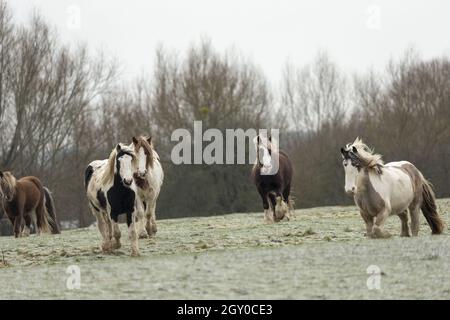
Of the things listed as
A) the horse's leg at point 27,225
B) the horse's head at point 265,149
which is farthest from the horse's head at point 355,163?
the horse's leg at point 27,225

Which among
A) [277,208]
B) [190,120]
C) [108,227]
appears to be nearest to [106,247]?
[108,227]

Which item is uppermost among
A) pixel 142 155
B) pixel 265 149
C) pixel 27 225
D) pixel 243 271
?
pixel 265 149

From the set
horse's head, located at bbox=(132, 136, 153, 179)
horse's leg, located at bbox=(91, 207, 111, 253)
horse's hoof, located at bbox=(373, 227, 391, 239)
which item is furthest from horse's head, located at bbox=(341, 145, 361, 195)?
horse's leg, located at bbox=(91, 207, 111, 253)

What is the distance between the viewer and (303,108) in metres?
62.8

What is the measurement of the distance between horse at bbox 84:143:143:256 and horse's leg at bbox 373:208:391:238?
3.81 metres

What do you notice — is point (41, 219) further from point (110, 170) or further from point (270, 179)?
point (110, 170)

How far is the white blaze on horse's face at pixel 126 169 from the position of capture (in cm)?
1317

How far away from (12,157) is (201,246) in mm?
27387

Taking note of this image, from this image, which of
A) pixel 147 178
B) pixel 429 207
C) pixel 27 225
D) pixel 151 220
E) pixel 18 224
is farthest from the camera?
pixel 27 225

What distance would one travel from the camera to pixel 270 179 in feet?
67.7

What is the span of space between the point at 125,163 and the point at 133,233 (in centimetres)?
111

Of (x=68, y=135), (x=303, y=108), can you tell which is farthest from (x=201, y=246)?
(x=303, y=108)

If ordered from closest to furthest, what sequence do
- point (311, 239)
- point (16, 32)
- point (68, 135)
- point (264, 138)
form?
1. point (311, 239)
2. point (264, 138)
3. point (16, 32)
4. point (68, 135)
